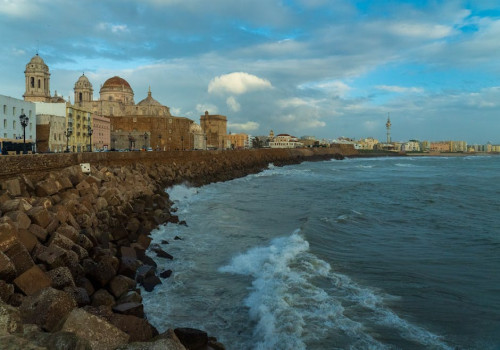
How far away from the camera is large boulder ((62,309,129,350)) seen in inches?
169

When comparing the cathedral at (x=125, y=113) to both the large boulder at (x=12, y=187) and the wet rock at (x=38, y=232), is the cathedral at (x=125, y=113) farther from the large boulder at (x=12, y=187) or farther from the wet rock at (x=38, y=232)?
the wet rock at (x=38, y=232)

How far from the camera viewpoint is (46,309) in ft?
16.3

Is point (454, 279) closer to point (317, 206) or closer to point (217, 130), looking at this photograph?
point (317, 206)

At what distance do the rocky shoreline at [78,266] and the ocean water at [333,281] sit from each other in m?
0.76

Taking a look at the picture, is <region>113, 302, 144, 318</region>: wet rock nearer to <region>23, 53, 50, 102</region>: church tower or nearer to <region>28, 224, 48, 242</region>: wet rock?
<region>28, 224, 48, 242</region>: wet rock

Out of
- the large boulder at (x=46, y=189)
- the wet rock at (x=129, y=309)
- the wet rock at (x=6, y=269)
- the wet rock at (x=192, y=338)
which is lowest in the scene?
the wet rock at (x=192, y=338)

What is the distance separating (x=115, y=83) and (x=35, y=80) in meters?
14.4

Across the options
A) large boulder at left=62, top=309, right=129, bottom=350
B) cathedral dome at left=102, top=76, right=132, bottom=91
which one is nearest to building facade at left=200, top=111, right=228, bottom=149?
cathedral dome at left=102, top=76, right=132, bottom=91

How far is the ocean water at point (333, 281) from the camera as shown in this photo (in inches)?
261

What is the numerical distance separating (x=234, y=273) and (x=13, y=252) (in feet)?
15.8

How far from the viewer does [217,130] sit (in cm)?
8712

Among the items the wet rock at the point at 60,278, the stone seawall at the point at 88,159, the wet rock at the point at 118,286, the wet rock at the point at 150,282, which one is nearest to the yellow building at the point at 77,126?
the stone seawall at the point at 88,159

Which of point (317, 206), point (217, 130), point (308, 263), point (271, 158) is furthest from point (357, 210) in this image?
point (217, 130)

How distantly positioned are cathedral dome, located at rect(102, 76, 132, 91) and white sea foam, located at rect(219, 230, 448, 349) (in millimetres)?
63960
